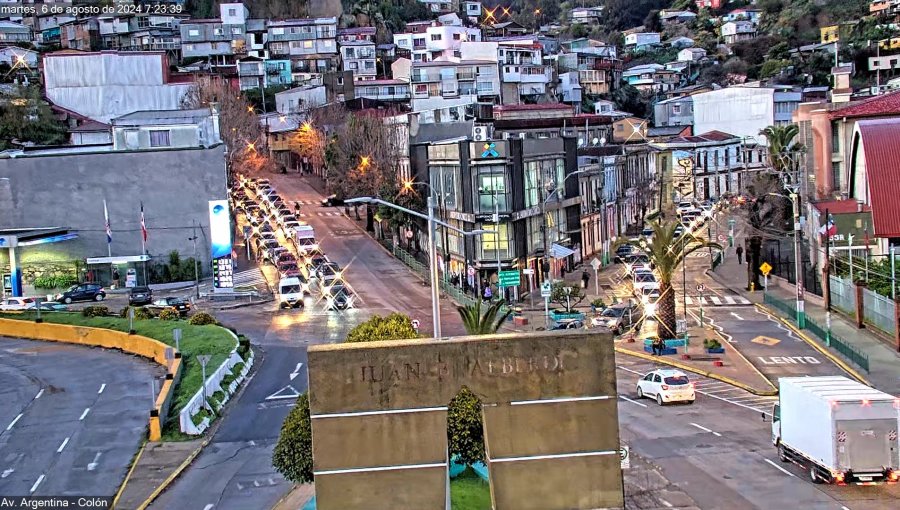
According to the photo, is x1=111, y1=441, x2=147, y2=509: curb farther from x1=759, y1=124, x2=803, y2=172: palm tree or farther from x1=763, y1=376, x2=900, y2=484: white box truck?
x1=759, y1=124, x2=803, y2=172: palm tree

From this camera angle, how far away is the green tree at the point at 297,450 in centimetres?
2781

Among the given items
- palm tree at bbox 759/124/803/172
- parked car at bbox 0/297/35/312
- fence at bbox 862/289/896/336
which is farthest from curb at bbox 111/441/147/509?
palm tree at bbox 759/124/803/172

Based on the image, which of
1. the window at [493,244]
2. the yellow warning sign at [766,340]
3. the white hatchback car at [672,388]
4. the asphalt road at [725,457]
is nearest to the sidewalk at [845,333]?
the yellow warning sign at [766,340]

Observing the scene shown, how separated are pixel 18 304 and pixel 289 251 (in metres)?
20.2

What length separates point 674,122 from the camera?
152875mm

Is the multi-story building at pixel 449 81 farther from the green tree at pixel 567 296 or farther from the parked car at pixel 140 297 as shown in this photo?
the green tree at pixel 567 296

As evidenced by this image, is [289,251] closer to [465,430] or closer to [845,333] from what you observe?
[845,333]

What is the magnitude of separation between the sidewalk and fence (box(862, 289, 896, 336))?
582mm

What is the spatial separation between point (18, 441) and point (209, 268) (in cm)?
3965

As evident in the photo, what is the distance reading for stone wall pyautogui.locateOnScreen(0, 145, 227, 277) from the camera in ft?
257

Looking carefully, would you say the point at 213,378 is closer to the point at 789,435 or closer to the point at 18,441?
the point at 18,441

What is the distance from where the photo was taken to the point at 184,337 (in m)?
54.0

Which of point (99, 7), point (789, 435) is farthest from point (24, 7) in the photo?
point (789, 435)

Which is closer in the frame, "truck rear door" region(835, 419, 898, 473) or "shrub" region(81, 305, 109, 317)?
"truck rear door" region(835, 419, 898, 473)
